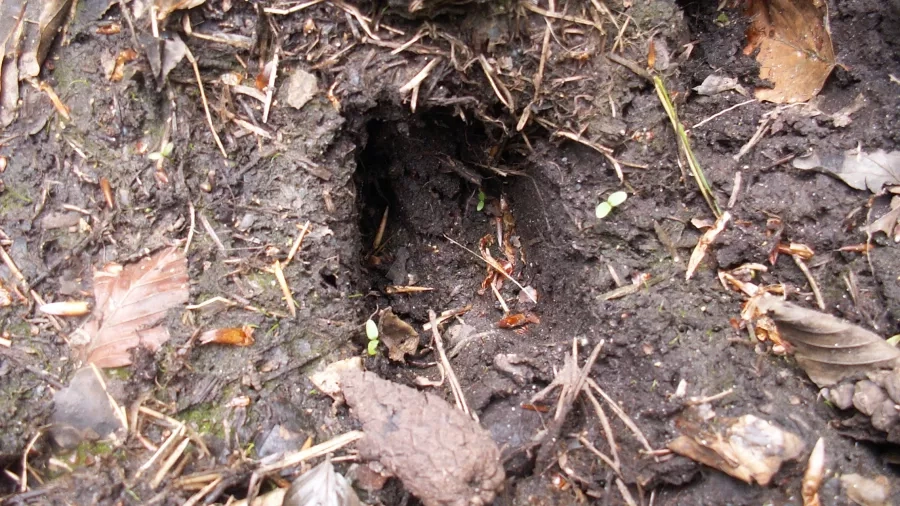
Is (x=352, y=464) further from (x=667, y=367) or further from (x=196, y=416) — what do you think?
(x=667, y=367)

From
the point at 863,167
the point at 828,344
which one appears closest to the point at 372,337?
the point at 828,344

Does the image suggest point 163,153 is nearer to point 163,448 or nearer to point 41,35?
point 41,35

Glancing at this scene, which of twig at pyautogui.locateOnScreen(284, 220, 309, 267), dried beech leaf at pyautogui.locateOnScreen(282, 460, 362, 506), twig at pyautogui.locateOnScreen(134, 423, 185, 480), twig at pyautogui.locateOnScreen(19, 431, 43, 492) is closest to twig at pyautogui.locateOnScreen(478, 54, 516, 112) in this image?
twig at pyautogui.locateOnScreen(284, 220, 309, 267)

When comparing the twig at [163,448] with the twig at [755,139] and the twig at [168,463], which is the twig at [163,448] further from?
the twig at [755,139]

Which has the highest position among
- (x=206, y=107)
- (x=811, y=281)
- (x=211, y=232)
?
(x=206, y=107)

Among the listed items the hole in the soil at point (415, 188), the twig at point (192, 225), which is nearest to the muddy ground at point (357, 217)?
the twig at point (192, 225)
